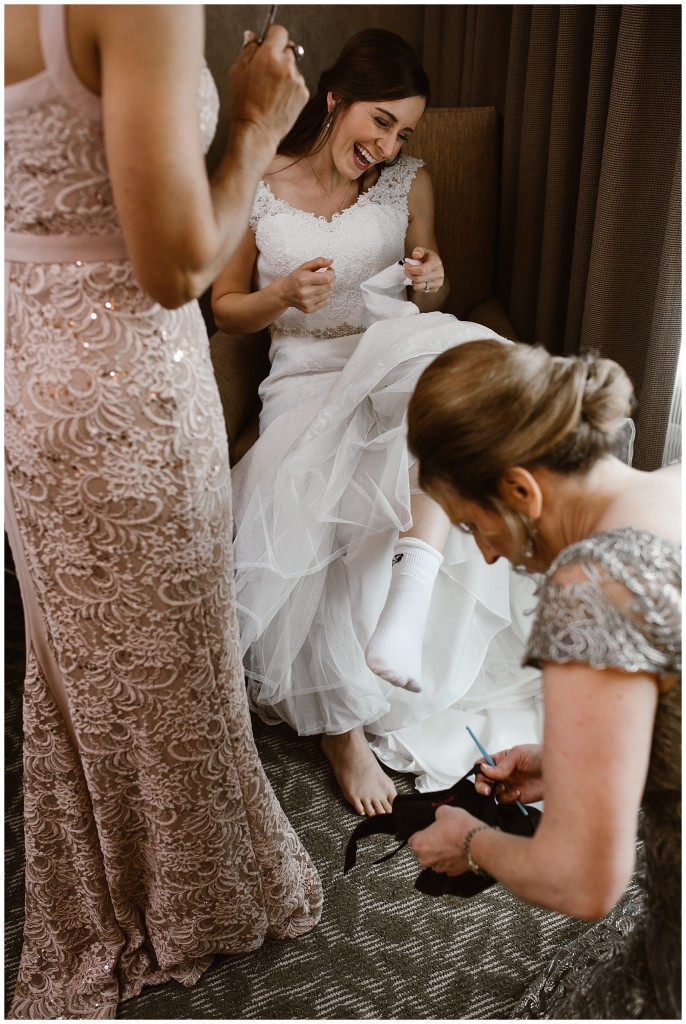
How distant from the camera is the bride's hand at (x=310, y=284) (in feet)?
5.03

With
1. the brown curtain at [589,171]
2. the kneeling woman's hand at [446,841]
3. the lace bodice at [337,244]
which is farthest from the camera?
the lace bodice at [337,244]

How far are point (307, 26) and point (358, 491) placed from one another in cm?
132

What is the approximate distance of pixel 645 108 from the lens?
155 centimetres

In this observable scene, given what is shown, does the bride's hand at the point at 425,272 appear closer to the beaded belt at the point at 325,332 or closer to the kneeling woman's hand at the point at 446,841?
the beaded belt at the point at 325,332

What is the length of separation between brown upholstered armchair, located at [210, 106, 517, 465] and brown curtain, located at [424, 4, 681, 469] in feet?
0.20

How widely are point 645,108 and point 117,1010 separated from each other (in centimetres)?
177

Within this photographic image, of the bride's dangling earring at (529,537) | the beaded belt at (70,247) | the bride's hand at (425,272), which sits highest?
the beaded belt at (70,247)

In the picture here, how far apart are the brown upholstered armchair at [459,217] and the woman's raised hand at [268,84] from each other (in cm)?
103

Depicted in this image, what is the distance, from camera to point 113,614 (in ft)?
3.54

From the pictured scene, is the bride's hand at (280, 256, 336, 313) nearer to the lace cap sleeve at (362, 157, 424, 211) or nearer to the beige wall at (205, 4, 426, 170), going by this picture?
the lace cap sleeve at (362, 157, 424, 211)

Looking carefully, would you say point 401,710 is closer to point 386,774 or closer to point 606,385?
point 386,774

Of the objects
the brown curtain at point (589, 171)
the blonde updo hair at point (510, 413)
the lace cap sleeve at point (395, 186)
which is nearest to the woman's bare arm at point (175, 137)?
the blonde updo hair at point (510, 413)

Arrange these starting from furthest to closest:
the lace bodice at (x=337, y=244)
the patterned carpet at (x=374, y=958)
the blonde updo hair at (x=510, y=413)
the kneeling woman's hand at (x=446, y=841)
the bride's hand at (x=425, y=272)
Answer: the lace bodice at (x=337, y=244)
the bride's hand at (x=425, y=272)
the patterned carpet at (x=374, y=958)
the kneeling woman's hand at (x=446, y=841)
the blonde updo hair at (x=510, y=413)

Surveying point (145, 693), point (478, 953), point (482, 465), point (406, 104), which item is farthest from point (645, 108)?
point (478, 953)
